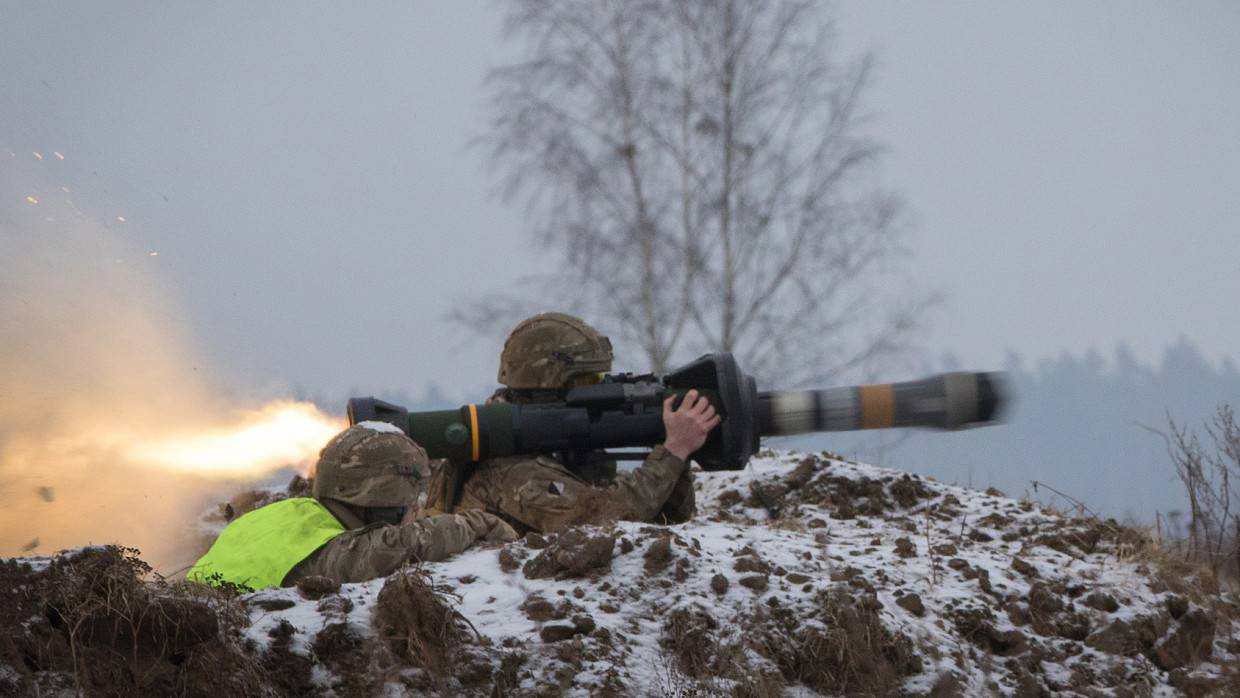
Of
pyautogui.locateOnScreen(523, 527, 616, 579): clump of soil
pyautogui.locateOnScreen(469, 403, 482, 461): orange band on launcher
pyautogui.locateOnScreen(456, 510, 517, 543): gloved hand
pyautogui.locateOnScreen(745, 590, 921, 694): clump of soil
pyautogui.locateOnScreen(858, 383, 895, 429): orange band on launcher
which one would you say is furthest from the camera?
pyautogui.locateOnScreen(858, 383, 895, 429): orange band on launcher

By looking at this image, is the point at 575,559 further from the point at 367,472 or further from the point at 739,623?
the point at 367,472

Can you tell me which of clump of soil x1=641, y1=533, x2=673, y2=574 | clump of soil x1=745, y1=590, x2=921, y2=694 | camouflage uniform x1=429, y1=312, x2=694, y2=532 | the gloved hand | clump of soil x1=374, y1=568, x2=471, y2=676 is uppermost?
camouflage uniform x1=429, y1=312, x2=694, y2=532

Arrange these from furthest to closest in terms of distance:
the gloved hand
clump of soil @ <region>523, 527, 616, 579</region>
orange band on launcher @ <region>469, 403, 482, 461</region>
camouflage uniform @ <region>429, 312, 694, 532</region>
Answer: orange band on launcher @ <region>469, 403, 482, 461</region>, camouflage uniform @ <region>429, 312, 694, 532</region>, the gloved hand, clump of soil @ <region>523, 527, 616, 579</region>

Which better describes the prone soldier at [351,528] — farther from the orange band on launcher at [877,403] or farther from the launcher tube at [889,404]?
the orange band on launcher at [877,403]

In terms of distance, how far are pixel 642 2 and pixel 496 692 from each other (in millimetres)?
13718

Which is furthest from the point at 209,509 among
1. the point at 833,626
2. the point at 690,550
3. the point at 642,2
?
the point at 642,2

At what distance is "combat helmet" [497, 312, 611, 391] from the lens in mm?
7789

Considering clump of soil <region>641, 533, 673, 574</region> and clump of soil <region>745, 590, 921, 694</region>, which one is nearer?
clump of soil <region>745, 590, 921, 694</region>

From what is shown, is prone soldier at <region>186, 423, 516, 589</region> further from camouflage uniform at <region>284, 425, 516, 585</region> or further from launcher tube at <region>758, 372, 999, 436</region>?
launcher tube at <region>758, 372, 999, 436</region>

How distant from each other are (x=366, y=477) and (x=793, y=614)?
7.11 feet

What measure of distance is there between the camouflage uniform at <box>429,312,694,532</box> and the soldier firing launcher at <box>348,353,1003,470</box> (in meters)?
0.15

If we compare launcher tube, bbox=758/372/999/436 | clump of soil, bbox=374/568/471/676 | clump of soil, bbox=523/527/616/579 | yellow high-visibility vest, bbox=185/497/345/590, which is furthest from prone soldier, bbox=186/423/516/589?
launcher tube, bbox=758/372/999/436

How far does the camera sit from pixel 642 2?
1698 cm

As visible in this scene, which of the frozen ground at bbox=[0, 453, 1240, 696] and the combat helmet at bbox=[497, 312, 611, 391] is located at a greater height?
the combat helmet at bbox=[497, 312, 611, 391]
